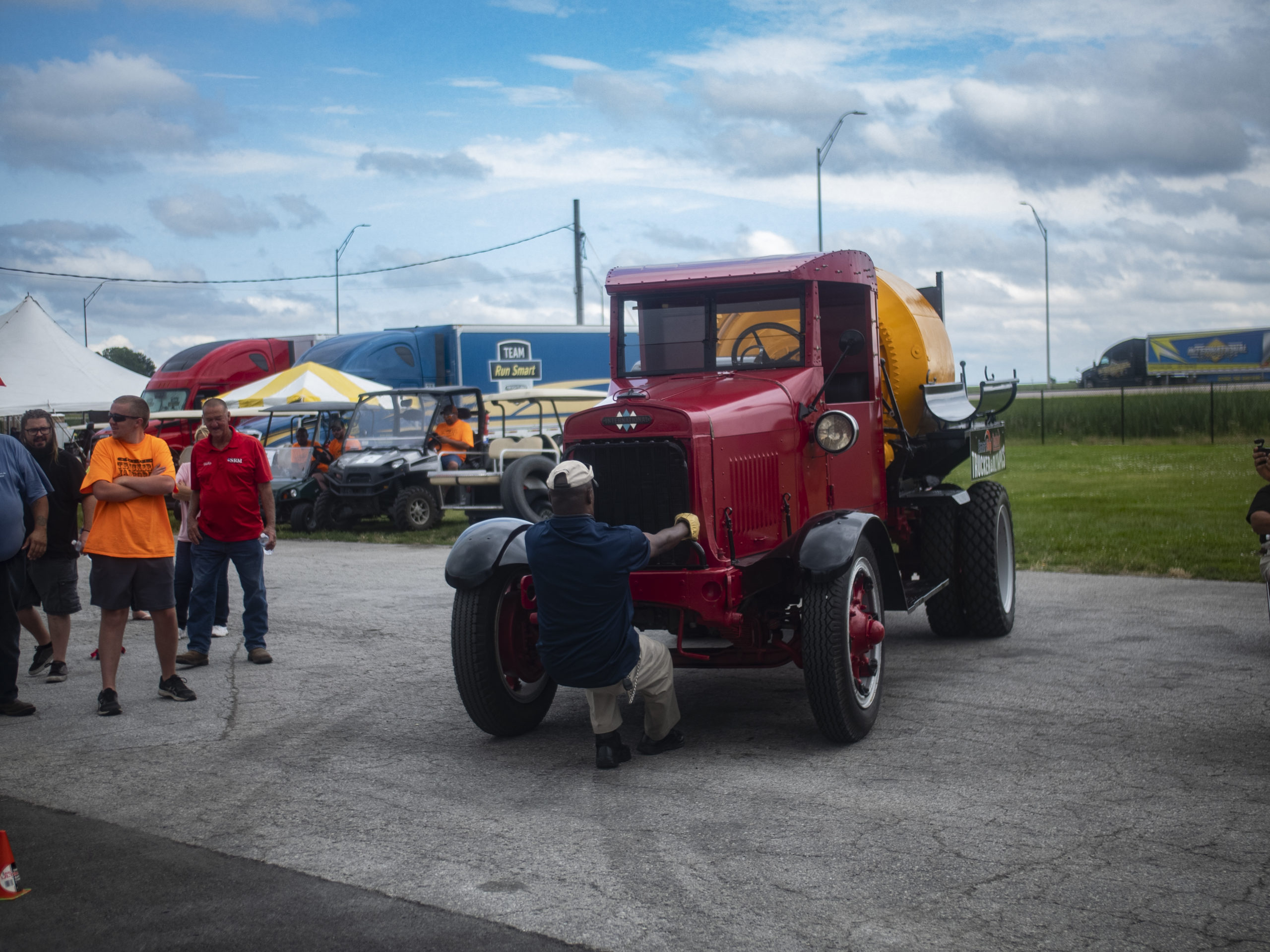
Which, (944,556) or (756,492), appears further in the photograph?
(944,556)

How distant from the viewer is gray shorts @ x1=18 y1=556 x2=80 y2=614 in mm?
8219

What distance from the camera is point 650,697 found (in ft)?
20.2

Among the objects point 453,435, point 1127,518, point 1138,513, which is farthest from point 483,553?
point 1138,513

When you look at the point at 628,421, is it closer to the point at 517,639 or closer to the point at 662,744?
the point at 517,639

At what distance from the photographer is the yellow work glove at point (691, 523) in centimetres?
601

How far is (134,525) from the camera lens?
723 cm

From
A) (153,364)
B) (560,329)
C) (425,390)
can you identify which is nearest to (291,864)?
(425,390)

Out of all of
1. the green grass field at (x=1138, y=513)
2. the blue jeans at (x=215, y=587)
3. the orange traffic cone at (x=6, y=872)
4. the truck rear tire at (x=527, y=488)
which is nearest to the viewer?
the orange traffic cone at (x=6, y=872)

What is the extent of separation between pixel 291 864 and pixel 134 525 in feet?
10.8

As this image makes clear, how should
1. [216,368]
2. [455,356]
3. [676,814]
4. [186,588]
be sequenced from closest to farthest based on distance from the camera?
[676,814] → [186,588] → [455,356] → [216,368]

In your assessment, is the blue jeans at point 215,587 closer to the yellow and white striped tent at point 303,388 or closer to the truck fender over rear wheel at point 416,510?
the truck fender over rear wheel at point 416,510

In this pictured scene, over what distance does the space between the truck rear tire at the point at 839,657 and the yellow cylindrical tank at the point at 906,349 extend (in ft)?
7.91

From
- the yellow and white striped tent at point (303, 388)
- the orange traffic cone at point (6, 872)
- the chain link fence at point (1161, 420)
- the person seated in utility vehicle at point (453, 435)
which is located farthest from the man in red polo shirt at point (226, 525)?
the chain link fence at point (1161, 420)

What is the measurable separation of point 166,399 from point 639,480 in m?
25.1
